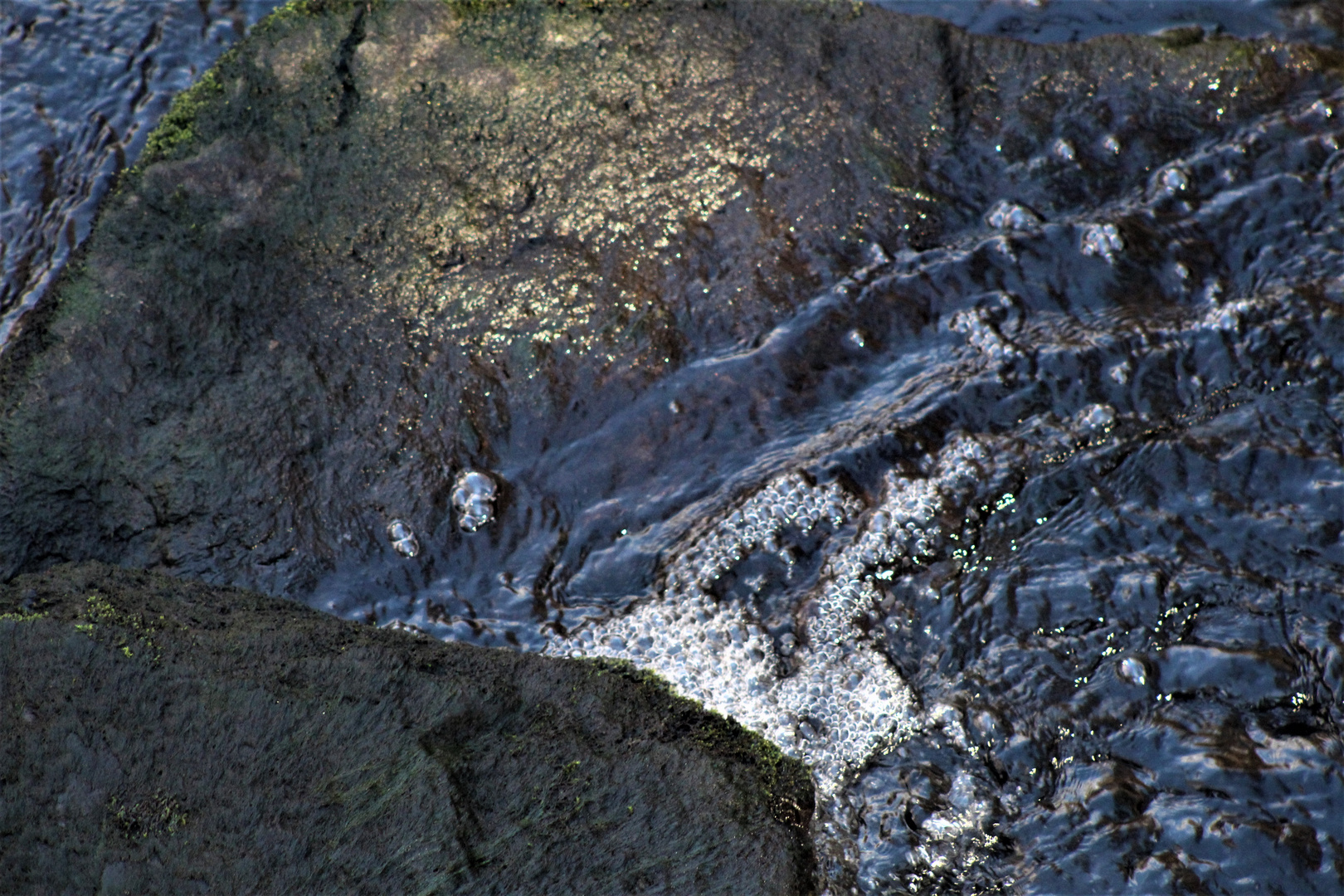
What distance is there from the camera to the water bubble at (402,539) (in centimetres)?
244

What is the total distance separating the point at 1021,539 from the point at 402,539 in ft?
4.82

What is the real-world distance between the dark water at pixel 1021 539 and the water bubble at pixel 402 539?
0.03 metres

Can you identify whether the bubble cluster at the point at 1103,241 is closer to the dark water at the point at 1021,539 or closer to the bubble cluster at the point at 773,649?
the dark water at the point at 1021,539

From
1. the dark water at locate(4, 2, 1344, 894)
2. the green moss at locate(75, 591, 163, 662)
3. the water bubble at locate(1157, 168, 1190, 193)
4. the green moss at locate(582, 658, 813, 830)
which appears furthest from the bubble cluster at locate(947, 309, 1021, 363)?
the green moss at locate(75, 591, 163, 662)

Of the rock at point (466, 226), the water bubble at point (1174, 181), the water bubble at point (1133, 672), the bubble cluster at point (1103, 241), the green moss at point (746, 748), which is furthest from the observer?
the water bubble at point (1174, 181)

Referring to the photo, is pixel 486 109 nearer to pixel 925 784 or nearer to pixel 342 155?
pixel 342 155

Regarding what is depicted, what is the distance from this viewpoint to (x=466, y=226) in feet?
9.15

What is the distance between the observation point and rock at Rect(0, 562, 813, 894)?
1677 millimetres

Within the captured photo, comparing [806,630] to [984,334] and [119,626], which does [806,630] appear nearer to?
[984,334]

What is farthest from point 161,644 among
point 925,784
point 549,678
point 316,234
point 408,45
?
point 408,45

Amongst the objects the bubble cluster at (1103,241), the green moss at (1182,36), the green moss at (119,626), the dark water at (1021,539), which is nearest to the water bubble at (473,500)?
the dark water at (1021,539)

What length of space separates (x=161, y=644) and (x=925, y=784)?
150cm

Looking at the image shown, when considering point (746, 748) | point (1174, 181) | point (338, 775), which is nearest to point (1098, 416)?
point (1174, 181)

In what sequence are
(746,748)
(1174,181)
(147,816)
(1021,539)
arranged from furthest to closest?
1. (1174,181)
2. (1021,539)
3. (746,748)
4. (147,816)
